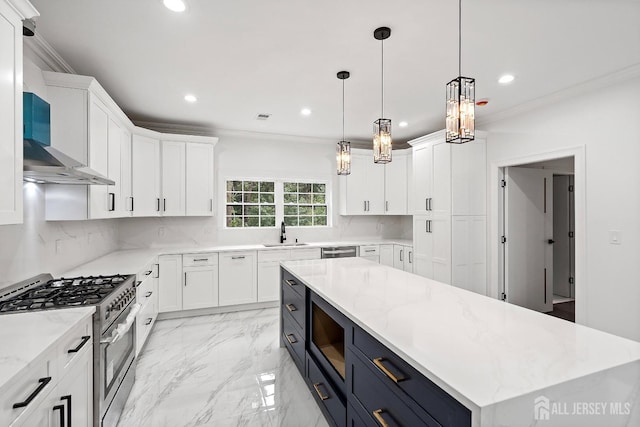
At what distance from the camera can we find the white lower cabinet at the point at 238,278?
175 inches

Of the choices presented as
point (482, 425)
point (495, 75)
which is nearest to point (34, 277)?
point (482, 425)

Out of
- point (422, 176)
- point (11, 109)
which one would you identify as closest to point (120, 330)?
point (11, 109)

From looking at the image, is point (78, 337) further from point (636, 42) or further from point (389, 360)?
point (636, 42)

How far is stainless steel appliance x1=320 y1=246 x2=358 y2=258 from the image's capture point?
198 inches

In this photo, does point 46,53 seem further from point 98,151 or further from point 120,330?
point 120,330

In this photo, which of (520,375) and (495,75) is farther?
(495,75)

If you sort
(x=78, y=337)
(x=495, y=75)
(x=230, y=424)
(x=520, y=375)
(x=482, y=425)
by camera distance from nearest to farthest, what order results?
(x=482, y=425) < (x=520, y=375) < (x=78, y=337) < (x=230, y=424) < (x=495, y=75)

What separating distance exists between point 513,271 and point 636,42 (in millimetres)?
2865

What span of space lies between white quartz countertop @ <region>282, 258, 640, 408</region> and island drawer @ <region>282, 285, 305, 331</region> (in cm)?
59

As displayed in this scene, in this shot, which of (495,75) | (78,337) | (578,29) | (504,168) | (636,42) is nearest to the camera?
(78,337)

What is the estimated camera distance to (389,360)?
52.2 inches

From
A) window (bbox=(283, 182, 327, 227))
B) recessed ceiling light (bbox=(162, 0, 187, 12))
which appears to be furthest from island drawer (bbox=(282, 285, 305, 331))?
window (bbox=(283, 182, 327, 227))

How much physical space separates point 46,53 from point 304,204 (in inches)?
149

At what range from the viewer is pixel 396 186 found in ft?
18.8
